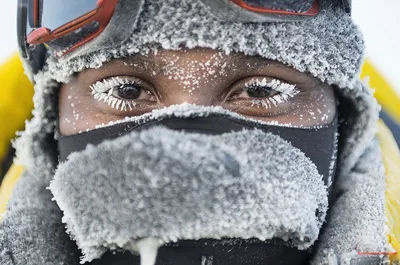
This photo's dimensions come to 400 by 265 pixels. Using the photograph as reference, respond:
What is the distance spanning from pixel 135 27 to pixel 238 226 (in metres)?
0.47

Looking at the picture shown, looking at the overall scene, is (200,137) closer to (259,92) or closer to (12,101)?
(259,92)

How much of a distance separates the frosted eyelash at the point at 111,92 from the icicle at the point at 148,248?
0.32 meters

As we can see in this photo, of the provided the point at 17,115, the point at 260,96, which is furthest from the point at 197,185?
the point at 17,115

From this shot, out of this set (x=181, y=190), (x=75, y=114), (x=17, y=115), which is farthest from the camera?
(x=17, y=115)

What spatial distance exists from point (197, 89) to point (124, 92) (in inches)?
7.0

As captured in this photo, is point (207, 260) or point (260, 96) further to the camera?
point (260, 96)

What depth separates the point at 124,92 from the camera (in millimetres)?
1360

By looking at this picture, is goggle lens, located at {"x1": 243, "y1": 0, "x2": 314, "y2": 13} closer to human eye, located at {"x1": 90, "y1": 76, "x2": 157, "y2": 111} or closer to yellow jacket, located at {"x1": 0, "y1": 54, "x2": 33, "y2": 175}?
human eye, located at {"x1": 90, "y1": 76, "x2": 157, "y2": 111}

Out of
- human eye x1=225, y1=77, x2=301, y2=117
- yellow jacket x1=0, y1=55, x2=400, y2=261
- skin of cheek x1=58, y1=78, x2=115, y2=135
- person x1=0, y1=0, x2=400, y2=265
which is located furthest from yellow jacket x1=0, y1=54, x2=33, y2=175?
human eye x1=225, y1=77, x2=301, y2=117

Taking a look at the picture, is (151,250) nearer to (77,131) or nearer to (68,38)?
(77,131)

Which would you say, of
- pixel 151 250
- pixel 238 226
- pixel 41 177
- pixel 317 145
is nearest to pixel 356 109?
pixel 317 145

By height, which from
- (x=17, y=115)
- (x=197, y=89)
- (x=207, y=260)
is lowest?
(x=207, y=260)

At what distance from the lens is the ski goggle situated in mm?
1273

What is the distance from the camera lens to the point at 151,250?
118cm
